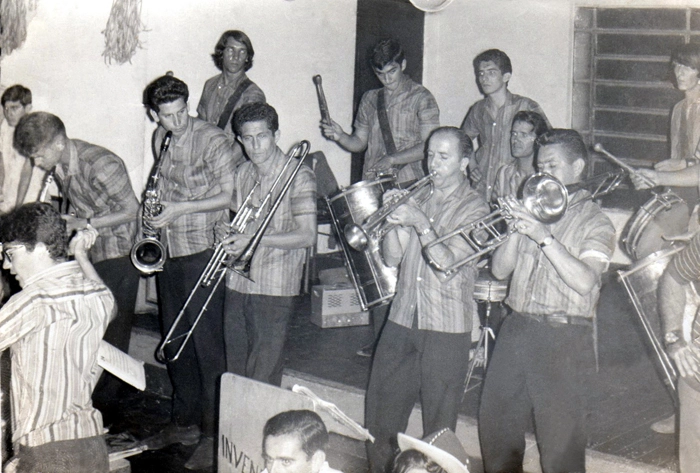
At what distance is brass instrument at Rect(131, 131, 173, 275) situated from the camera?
4.48 m

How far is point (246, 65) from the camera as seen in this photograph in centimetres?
573

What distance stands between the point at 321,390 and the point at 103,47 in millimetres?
3287

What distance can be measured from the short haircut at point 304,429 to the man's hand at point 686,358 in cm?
128

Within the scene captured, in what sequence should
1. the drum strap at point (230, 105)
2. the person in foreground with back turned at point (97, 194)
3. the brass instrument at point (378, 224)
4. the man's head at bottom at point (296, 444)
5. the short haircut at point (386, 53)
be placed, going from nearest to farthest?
the man's head at bottom at point (296, 444) → the brass instrument at point (378, 224) → the person in foreground with back turned at point (97, 194) → the short haircut at point (386, 53) → the drum strap at point (230, 105)

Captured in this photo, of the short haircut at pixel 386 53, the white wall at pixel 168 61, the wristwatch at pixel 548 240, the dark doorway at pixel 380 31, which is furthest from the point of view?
the dark doorway at pixel 380 31

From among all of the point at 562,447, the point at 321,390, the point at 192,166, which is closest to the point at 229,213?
the point at 192,166

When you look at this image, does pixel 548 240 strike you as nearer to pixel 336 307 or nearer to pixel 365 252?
pixel 365 252

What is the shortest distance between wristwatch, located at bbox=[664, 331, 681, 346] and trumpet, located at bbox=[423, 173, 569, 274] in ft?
2.15

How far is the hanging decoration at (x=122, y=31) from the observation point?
6.15 meters

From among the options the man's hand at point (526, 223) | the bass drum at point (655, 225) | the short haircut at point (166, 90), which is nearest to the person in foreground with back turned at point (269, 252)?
the short haircut at point (166, 90)

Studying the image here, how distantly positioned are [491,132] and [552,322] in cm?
244

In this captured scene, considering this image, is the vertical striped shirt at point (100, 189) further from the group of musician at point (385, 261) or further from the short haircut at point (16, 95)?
the short haircut at point (16, 95)

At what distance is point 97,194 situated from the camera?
459cm

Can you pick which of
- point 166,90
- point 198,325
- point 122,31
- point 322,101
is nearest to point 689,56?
point 322,101
